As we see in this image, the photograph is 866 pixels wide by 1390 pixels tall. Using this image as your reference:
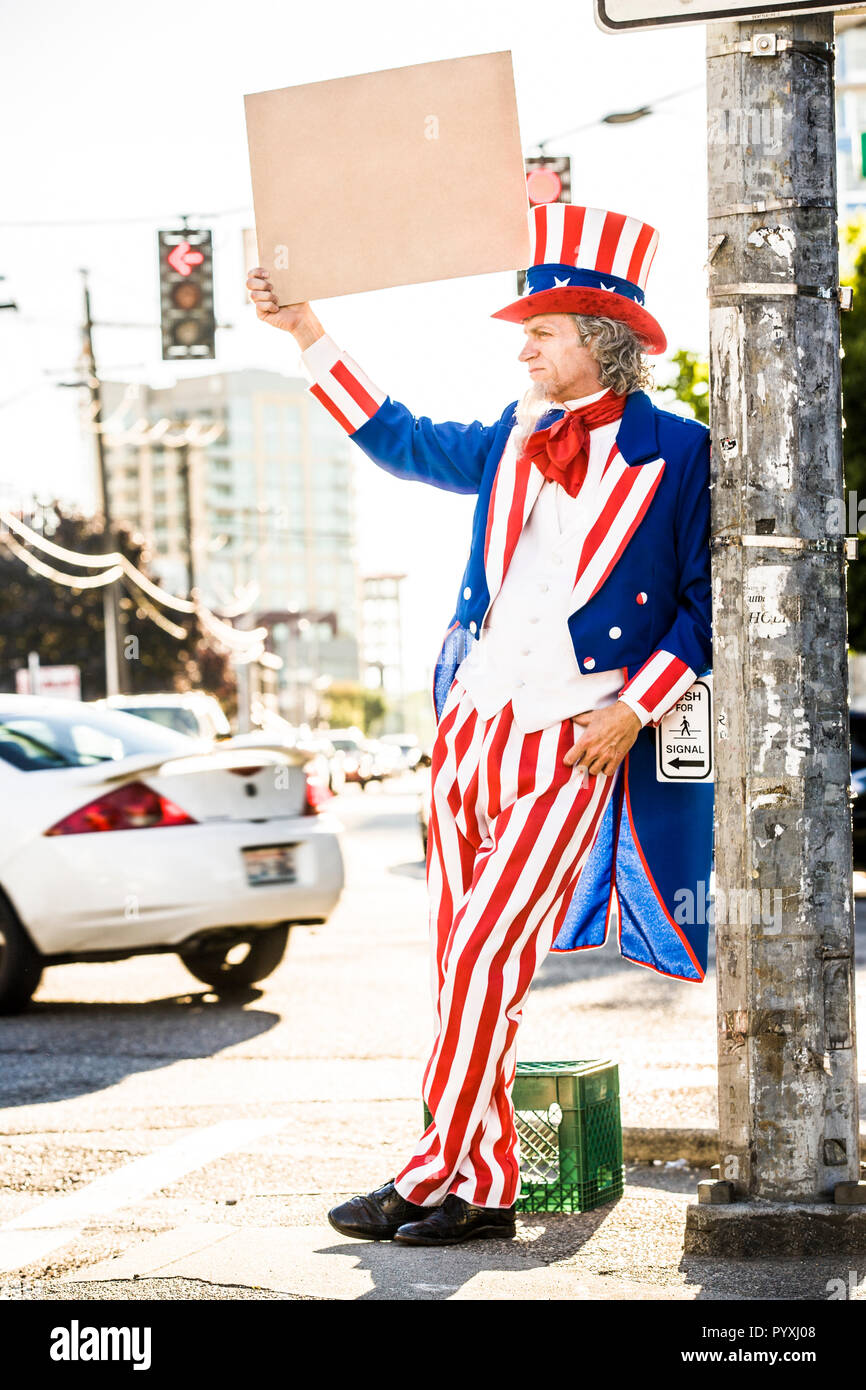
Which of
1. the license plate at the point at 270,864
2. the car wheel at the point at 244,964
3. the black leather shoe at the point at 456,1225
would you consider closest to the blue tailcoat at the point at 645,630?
the black leather shoe at the point at 456,1225

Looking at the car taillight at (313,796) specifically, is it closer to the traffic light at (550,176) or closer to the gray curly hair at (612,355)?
the gray curly hair at (612,355)

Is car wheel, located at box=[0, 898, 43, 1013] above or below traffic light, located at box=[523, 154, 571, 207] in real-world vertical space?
below

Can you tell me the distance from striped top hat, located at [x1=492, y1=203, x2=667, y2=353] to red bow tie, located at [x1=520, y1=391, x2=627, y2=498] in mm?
189

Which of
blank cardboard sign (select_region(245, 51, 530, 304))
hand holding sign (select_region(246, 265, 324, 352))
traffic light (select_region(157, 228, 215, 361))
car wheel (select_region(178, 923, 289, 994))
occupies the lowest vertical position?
car wheel (select_region(178, 923, 289, 994))

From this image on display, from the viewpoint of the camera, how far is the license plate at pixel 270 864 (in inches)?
350

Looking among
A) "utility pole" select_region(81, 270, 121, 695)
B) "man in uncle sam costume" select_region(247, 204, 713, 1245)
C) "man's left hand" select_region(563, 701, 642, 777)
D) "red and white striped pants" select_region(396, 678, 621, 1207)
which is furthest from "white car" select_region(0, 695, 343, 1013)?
"utility pole" select_region(81, 270, 121, 695)

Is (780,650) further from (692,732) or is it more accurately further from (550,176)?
(550,176)

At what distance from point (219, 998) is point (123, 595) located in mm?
43760

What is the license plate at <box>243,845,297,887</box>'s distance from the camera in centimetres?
889

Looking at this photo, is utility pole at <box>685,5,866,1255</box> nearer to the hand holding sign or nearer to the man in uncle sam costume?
the man in uncle sam costume

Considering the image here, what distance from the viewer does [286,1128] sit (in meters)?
5.95

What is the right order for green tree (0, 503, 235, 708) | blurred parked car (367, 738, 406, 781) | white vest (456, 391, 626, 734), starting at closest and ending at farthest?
white vest (456, 391, 626, 734) < green tree (0, 503, 235, 708) < blurred parked car (367, 738, 406, 781)

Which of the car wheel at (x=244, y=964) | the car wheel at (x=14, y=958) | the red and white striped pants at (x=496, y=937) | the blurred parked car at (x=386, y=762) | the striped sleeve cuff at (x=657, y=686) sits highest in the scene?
the striped sleeve cuff at (x=657, y=686)
